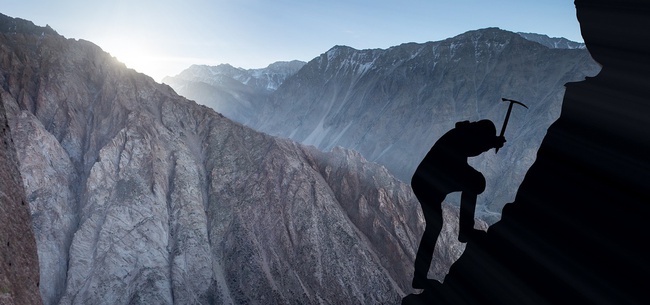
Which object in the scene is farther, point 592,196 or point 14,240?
point 14,240

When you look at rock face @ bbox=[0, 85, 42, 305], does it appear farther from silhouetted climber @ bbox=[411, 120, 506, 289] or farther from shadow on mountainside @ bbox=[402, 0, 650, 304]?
shadow on mountainside @ bbox=[402, 0, 650, 304]

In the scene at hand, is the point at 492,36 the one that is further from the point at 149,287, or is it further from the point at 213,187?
the point at 149,287

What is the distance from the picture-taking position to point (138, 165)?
147ft

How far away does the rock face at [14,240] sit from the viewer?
42.2ft

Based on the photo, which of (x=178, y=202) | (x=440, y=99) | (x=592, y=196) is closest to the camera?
(x=592, y=196)

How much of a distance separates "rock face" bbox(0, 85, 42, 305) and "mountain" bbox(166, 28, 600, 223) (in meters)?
88.9

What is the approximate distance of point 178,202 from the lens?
44.6m

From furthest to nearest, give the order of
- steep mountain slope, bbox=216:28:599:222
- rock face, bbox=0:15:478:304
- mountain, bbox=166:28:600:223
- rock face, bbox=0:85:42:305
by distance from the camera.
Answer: steep mountain slope, bbox=216:28:599:222
mountain, bbox=166:28:600:223
rock face, bbox=0:15:478:304
rock face, bbox=0:85:42:305

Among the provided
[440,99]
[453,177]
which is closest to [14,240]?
[453,177]

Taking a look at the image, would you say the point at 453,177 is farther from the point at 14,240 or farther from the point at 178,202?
the point at 178,202

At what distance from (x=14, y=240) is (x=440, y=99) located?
426 ft

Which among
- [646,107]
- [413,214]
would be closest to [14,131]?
[413,214]

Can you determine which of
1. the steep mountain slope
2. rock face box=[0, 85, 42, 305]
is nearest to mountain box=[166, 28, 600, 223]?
the steep mountain slope

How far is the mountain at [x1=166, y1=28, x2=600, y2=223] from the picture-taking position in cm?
10569
